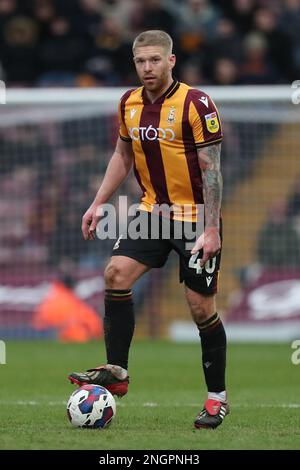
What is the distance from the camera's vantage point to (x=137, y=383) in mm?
9172

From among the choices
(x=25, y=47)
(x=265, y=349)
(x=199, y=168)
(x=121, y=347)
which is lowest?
(x=265, y=349)

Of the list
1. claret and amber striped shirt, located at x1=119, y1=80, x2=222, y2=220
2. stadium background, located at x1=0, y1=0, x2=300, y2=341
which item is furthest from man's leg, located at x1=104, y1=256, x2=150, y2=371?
stadium background, located at x1=0, y1=0, x2=300, y2=341

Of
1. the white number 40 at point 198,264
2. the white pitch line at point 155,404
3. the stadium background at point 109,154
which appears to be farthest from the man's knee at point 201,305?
the stadium background at point 109,154

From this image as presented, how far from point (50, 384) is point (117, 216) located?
448cm

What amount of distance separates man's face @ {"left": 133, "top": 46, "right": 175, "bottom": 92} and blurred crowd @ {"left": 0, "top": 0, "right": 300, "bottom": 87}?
27.1ft

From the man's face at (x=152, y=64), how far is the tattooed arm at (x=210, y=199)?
486mm

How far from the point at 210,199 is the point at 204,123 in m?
0.44

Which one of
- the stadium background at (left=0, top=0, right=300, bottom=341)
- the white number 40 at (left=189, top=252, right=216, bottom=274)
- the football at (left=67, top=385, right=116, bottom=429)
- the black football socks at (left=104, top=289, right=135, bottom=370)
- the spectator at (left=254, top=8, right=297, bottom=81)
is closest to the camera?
the football at (left=67, top=385, right=116, bottom=429)

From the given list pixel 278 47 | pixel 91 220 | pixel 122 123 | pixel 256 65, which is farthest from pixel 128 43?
pixel 91 220

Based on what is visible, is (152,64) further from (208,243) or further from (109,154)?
(109,154)

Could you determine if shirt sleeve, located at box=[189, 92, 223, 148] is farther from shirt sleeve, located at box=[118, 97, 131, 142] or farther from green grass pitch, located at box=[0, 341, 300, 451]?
green grass pitch, located at box=[0, 341, 300, 451]

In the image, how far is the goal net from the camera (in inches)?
513

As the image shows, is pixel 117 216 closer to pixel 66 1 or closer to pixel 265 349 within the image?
pixel 265 349

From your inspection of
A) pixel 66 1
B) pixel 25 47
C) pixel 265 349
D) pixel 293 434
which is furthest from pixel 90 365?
pixel 66 1
